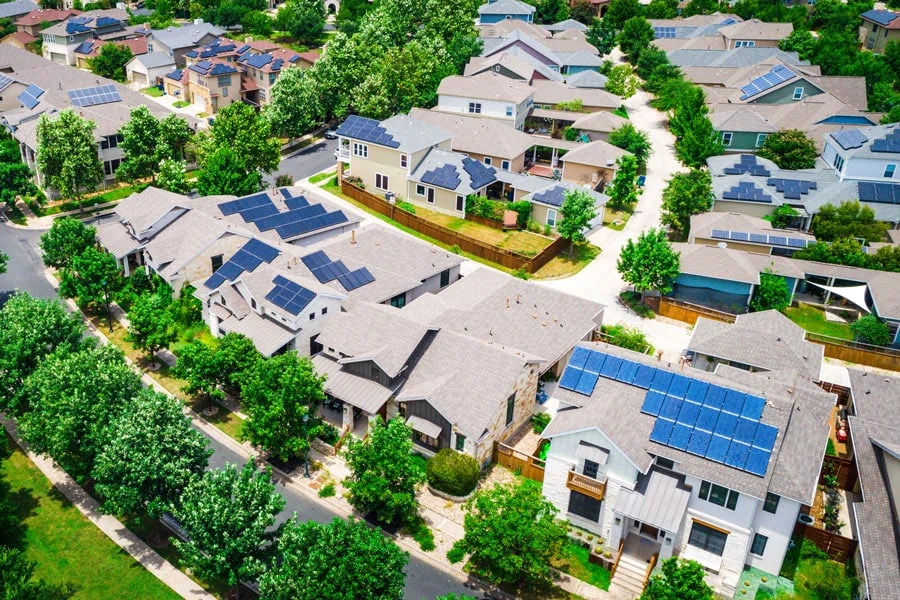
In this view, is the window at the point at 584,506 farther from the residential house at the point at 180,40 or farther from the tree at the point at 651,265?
the residential house at the point at 180,40

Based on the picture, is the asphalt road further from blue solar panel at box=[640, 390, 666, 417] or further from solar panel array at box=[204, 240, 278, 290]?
solar panel array at box=[204, 240, 278, 290]

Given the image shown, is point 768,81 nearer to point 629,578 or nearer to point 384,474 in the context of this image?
point 629,578

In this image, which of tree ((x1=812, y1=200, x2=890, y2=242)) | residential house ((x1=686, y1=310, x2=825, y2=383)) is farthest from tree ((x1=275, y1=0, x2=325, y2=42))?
residential house ((x1=686, y1=310, x2=825, y2=383))

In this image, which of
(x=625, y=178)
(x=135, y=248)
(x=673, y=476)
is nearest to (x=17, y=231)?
(x=135, y=248)

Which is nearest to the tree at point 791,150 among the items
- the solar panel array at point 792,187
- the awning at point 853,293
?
the solar panel array at point 792,187

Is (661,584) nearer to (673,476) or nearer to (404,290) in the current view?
(673,476)

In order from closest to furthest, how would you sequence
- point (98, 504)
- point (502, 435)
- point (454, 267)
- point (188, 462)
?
point (188, 462) < point (98, 504) < point (502, 435) < point (454, 267)

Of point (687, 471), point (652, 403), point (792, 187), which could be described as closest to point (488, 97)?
point (792, 187)
